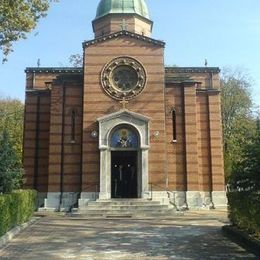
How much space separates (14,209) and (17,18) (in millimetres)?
7410

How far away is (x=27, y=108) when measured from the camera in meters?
31.7

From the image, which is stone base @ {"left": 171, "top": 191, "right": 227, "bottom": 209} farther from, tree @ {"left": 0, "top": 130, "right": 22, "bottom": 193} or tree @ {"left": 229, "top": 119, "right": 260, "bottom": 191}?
tree @ {"left": 229, "top": 119, "right": 260, "bottom": 191}

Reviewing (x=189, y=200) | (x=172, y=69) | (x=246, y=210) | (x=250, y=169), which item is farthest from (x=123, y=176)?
(x=250, y=169)

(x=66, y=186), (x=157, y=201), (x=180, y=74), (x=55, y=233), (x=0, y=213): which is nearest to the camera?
(x=0, y=213)

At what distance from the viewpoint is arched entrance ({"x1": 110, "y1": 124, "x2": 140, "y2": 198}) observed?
2836 cm

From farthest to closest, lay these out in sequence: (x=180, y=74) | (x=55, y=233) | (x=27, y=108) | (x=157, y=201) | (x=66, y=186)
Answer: (x=180, y=74) < (x=27, y=108) < (x=66, y=186) < (x=157, y=201) < (x=55, y=233)

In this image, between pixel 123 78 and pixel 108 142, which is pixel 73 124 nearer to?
pixel 108 142

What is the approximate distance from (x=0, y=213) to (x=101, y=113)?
49.2 feet

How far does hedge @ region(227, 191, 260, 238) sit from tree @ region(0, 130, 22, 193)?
9320 millimetres


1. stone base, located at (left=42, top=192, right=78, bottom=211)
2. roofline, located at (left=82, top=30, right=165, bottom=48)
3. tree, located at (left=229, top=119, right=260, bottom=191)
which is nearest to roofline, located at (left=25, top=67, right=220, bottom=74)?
roofline, located at (left=82, top=30, right=165, bottom=48)

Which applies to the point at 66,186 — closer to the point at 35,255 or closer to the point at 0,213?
the point at 0,213

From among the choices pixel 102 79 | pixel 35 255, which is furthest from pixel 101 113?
pixel 35 255

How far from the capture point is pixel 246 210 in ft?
46.5

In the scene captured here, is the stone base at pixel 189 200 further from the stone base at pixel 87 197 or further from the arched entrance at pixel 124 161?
the stone base at pixel 87 197
